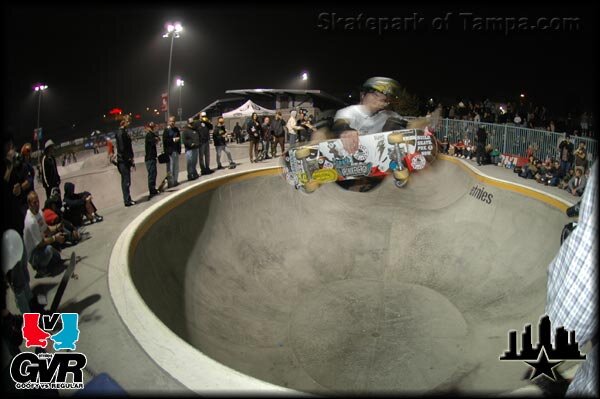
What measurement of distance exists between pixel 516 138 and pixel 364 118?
575 cm

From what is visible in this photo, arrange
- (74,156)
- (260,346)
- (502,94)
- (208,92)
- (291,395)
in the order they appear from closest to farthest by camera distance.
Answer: (291,395) < (260,346) < (74,156) < (502,94) < (208,92)

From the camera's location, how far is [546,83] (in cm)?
1623

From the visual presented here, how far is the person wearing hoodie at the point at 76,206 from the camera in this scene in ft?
22.7

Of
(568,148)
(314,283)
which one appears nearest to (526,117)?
(568,148)

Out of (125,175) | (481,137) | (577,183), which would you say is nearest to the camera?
(125,175)

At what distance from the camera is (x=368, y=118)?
28.9 ft

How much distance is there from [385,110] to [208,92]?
64.0ft

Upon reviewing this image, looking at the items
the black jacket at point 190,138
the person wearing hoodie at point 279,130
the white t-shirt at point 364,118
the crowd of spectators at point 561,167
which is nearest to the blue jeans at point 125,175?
the black jacket at point 190,138

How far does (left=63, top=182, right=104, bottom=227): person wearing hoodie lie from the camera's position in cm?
693

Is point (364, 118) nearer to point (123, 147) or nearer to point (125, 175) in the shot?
point (123, 147)

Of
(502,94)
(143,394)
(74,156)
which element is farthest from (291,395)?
(502,94)

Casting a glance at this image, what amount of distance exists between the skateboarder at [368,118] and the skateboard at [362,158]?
0.20m

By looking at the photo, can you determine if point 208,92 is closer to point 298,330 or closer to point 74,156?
point 74,156

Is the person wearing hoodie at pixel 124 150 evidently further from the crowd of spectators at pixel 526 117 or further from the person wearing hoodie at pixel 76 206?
the crowd of spectators at pixel 526 117
